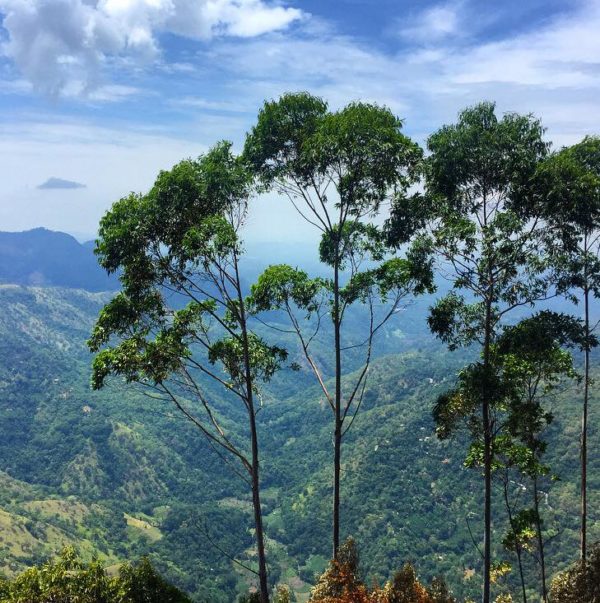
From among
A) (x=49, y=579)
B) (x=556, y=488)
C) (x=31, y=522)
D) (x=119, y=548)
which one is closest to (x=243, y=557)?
(x=119, y=548)

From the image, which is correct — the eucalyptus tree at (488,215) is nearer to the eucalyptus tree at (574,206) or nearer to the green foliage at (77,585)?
the eucalyptus tree at (574,206)

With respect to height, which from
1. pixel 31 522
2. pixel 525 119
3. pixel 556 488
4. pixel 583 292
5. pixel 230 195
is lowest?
pixel 31 522

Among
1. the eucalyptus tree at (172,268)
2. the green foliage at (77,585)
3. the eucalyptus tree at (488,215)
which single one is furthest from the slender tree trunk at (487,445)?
the green foliage at (77,585)

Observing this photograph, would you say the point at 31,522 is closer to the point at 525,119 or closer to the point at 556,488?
the point at 556,488

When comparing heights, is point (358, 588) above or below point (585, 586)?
above

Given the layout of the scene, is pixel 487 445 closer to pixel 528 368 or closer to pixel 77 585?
pixel 528 368

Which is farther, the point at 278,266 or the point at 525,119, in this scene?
the point at 278,266

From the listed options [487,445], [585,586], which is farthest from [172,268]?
[585,586]

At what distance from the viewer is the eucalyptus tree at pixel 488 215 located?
595 inches

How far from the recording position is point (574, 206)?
47.3 ft

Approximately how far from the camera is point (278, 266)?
17.6 metres

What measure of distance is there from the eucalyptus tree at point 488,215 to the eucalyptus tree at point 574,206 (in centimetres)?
56

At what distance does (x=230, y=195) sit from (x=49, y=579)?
1149 centimetres

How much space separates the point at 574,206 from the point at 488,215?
97.1 inches
